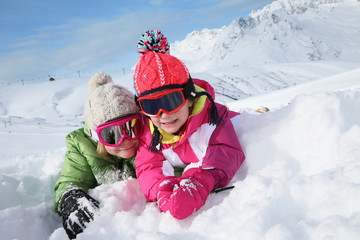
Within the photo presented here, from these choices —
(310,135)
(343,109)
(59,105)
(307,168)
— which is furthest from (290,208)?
(59,105)

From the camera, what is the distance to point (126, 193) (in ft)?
7.44

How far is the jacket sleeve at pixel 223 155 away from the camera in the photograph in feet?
6.18

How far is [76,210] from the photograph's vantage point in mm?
1989

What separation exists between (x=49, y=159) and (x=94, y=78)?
2086mm

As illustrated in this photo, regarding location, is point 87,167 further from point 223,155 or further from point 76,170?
point 223,155

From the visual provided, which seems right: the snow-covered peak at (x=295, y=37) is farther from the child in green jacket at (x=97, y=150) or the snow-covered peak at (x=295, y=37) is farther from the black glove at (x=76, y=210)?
the black glove at (x=76, y=210)

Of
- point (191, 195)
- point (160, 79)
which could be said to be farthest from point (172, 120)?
point (191, 195)

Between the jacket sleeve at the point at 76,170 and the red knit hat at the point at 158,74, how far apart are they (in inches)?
42.4

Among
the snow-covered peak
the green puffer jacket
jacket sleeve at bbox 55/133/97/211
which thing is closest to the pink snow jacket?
the green puffer jacket

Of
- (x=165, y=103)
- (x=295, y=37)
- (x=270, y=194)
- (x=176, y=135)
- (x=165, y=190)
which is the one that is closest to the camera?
Answer: (x=270, y=194)

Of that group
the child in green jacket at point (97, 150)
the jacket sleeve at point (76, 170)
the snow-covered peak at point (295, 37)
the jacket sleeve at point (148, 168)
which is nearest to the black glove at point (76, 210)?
the child in green jacket at point (97, 150)

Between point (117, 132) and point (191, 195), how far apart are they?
962 mm

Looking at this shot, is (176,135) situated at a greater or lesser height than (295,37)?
greater

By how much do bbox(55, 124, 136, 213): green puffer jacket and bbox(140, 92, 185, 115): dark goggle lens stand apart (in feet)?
2.86
